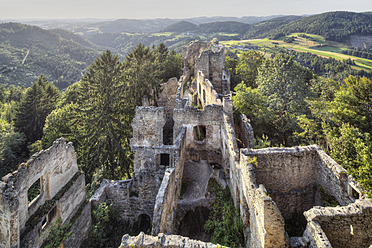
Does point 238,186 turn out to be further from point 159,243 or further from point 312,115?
point 312,115

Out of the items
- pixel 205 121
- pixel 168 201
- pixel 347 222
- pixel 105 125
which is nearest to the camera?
pixel 347 222

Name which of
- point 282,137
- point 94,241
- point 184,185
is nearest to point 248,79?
point 282,137

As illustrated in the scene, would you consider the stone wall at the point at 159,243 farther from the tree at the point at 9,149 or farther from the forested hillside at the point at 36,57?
the forested hillside at the point at 36,57

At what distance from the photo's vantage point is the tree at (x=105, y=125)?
22562mm

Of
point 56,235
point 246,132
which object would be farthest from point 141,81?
point 56,235

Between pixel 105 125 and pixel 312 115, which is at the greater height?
pixel 312 115

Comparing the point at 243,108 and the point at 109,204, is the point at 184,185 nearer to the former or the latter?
the point at 109,204

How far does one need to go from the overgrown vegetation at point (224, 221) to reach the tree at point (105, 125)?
36.9ft

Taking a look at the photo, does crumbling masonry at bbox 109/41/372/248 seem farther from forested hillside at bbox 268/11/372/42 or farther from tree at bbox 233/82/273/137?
forested hillside at bbox 268/11/372/42

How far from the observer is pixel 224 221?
497 inches

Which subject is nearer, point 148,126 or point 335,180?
point 335,180

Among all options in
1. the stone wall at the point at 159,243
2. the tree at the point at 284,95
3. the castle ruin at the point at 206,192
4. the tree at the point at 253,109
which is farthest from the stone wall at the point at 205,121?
the stone wall at the point at 159,243

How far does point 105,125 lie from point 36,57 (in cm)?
12629

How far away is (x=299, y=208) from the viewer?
11922mm
